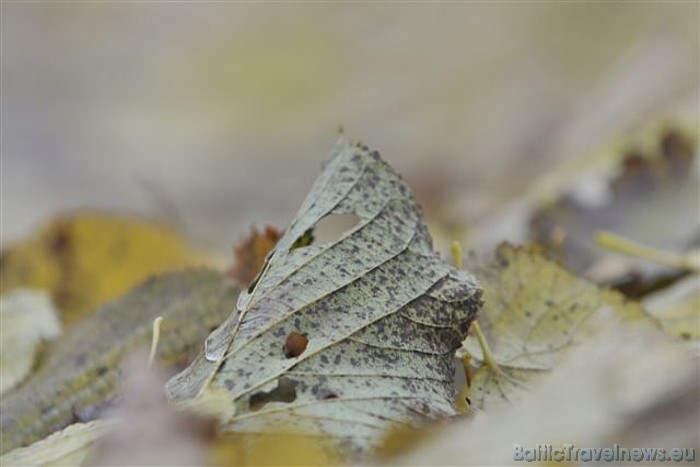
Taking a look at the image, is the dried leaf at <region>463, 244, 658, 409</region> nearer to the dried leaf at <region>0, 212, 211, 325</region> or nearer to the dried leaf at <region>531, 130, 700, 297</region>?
the dried leaf at <region>531, 130, 700, 297</region>

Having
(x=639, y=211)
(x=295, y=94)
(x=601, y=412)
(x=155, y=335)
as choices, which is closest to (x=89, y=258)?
(x=155, y=335)

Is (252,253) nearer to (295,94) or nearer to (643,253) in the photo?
(643,253)

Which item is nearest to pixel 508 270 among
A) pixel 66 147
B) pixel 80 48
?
pixel 66 147

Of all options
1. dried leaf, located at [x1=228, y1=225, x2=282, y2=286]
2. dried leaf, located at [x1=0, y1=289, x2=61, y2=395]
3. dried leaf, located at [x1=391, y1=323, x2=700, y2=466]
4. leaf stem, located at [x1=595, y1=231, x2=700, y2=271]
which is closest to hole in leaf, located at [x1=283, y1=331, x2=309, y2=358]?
dried leaf, located at [x1=391, y1=323, x2=700, y2=466]

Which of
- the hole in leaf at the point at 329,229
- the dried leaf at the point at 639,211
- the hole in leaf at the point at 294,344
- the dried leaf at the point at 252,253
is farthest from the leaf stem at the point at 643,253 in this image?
the hole in leaf at the point at 294,344

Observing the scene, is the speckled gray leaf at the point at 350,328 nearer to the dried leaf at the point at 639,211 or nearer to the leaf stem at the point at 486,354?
the leaf stem at the point at 486,354
